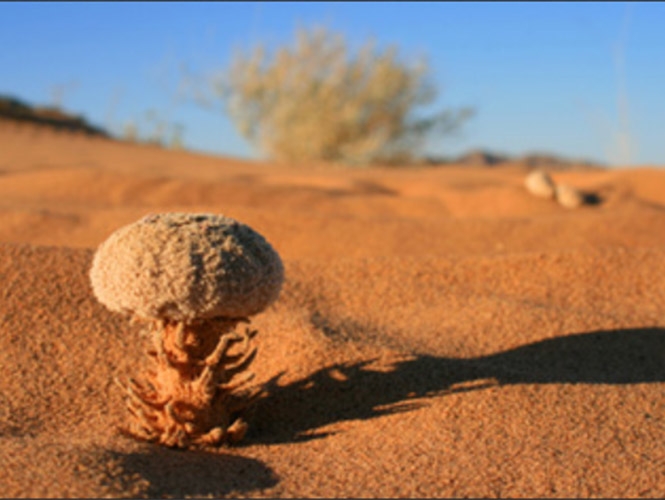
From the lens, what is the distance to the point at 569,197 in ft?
28.5

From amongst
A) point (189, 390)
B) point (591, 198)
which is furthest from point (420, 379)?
point (591, 198)

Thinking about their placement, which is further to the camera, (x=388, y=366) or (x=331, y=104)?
(x=331, y=104)

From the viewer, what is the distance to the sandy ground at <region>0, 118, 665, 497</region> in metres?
2.44

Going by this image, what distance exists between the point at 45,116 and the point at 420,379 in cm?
1471

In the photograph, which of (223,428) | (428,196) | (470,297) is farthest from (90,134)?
(223,428)

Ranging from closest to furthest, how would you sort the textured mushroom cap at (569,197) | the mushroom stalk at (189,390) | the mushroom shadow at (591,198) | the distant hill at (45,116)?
the mushroom stalk at (189,390)
the textured mushroom cap at (569,197)
the mushroom shadow at (591,198)
the distant hill at (45,116)

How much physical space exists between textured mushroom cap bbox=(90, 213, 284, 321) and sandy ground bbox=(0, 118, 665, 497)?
495 mm

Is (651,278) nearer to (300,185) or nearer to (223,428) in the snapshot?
(223,428)

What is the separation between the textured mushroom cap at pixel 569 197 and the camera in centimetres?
865

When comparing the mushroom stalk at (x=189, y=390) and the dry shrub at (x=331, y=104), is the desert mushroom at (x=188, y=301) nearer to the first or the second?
the mushroom stalk at (x=189, y=390)

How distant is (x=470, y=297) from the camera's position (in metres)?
4.52

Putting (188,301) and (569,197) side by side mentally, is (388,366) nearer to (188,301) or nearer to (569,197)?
(188,301)

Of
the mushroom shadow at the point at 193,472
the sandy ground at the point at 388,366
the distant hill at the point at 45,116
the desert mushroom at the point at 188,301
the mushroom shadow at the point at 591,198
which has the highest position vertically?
the desert mushroom at the point at 188,301

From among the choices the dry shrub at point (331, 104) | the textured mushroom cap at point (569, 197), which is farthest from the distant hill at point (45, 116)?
the textured mushroom cap at point (569, 197)
